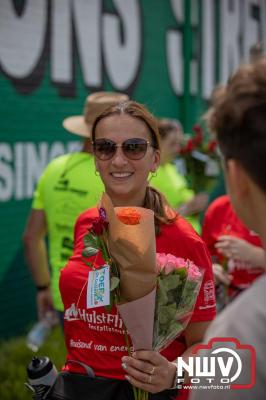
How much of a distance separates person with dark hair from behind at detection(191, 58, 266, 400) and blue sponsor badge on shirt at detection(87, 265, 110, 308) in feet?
1.93

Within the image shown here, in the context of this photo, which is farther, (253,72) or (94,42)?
(94,42)

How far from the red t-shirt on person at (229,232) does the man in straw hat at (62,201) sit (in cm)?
68

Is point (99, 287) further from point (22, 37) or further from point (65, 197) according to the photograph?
point (22, 37)

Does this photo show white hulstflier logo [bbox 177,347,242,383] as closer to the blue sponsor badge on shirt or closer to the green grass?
the blue sponsor badge on shirt

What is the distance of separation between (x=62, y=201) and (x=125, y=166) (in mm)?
1286

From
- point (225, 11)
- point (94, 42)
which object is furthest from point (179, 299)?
point (225, 11)

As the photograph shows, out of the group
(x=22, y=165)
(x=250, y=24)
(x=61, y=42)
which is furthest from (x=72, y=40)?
(x=250, y=24)

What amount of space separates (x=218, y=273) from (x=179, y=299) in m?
1.78

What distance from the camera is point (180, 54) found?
7.94 meters

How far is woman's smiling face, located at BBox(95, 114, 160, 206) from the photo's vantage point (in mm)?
2449

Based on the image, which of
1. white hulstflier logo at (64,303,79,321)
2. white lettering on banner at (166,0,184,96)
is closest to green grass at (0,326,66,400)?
white hulstflier logo at (64,303,79,321)

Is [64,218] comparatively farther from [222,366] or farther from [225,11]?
[225,11]

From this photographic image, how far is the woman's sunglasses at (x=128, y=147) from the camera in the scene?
2.46 m

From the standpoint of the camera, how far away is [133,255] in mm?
1873
